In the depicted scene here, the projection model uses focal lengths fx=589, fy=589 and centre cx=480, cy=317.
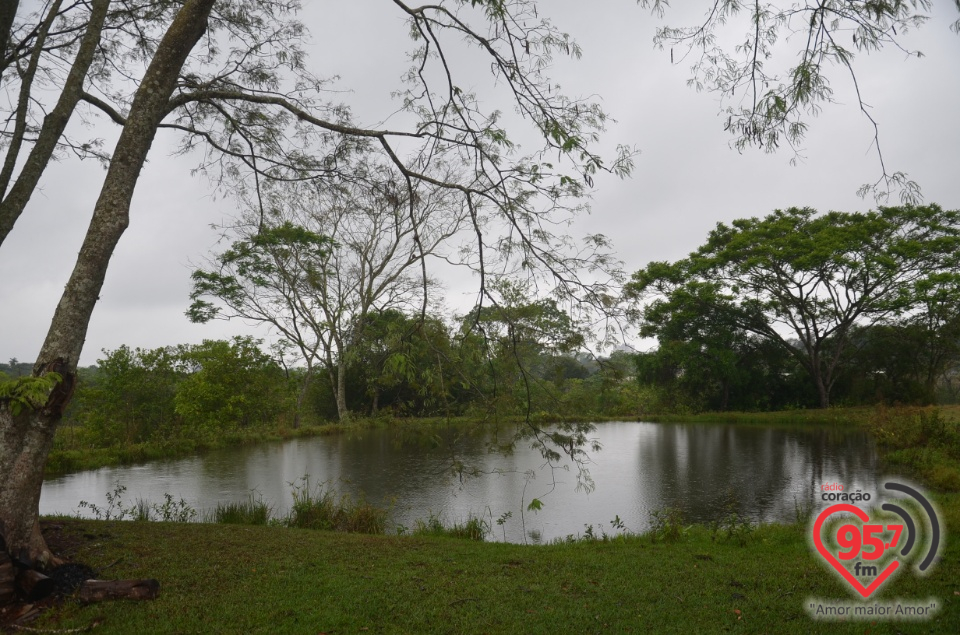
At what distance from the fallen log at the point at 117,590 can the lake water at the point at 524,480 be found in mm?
1507

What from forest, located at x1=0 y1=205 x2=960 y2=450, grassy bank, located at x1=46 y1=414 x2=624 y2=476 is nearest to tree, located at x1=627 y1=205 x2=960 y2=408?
forest, located at x1=0 y1=205 x2=960 y2=450

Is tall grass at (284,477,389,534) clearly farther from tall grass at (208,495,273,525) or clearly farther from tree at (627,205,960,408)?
tree at (627,205,960,408)

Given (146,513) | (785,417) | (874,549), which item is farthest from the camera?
(785,417)

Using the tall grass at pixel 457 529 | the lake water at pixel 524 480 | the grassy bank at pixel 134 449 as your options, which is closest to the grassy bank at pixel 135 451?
the grassy bank at pixel 134 449

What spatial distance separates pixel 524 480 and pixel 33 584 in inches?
248

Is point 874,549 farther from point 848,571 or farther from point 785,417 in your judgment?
point 785,417

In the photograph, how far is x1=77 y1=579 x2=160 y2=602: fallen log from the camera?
9.39 ft

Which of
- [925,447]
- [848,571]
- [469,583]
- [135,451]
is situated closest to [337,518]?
[469,583]

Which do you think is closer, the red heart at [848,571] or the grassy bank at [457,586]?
the grassy bank at [457,586]

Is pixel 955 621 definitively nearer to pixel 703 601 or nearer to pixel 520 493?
pixel 703 601

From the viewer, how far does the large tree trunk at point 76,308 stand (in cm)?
297

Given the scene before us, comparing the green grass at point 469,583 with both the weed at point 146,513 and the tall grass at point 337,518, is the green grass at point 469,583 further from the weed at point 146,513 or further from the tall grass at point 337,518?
the weed at point 146,513

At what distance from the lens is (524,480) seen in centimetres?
838

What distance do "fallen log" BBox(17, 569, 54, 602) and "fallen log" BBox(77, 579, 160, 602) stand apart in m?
0.14
